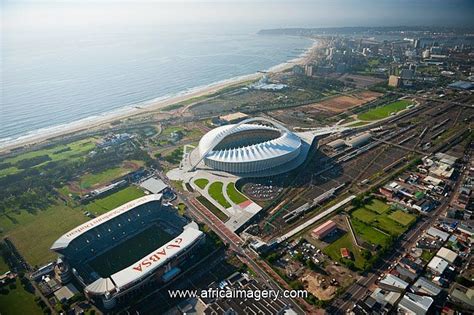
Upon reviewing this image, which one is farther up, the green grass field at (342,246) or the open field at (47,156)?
the open field at (47,156)

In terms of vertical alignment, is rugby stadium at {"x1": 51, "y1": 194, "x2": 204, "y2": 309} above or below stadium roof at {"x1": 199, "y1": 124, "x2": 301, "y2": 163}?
below

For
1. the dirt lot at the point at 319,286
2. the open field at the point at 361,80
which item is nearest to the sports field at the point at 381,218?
the dirt lot at the point at 319,286

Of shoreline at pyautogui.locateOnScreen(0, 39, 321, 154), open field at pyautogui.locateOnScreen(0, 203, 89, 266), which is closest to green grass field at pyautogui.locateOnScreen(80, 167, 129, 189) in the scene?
open field at pyautogui.locateOnScreen(0, 203, 89, 266)

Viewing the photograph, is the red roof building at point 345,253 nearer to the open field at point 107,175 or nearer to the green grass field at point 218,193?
the green grass field at point 218,193

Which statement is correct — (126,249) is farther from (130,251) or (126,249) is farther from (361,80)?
(361,80)

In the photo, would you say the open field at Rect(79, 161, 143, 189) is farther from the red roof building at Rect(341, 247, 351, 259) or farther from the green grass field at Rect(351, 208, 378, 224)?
the red roof building at Rect(341, 247, 351, 259)

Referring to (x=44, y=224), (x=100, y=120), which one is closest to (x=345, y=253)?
(x=44, y=224)
